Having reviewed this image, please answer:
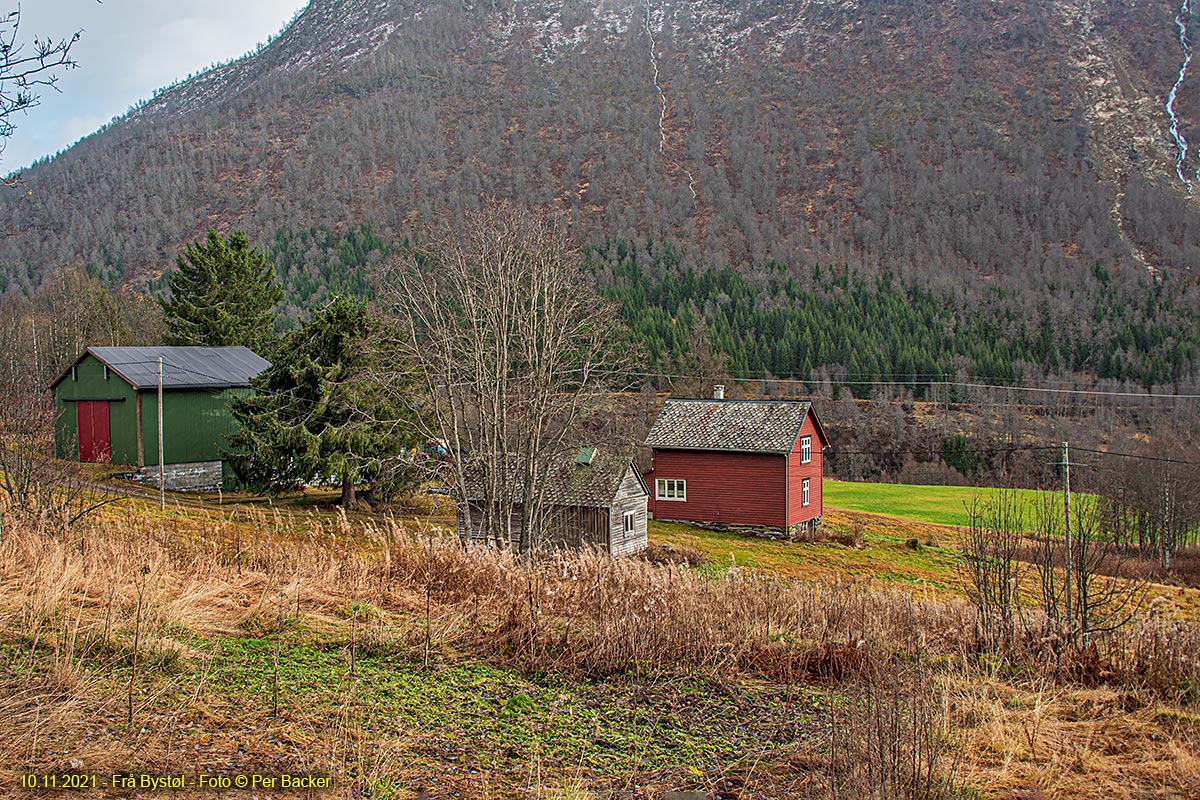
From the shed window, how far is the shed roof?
19.5 m

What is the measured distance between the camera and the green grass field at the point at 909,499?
4581 cm

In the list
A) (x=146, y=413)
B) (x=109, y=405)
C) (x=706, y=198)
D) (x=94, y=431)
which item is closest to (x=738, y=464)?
(x=146, y=413)

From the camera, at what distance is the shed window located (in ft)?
131

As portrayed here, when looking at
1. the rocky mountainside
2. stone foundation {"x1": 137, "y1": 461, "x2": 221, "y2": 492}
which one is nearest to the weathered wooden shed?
stone foundation {"x1": 137, "y1": 461, "x2": 221, "y2": 492}

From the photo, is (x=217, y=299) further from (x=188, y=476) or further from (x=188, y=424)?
(x=188, y=476)

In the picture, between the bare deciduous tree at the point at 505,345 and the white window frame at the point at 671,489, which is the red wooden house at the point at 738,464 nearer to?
the white window frame at the point at 671,489

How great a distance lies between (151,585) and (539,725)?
12.7 feet

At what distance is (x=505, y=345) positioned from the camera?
18781 mm

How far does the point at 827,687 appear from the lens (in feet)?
22.8

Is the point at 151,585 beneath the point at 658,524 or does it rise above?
above

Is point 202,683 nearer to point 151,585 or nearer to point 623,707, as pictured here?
point 151,585

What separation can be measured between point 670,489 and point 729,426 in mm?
4316

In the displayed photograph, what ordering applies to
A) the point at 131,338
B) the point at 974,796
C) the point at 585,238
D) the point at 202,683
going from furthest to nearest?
1. the point at 585,238
2. the point at 131,338
3. the point at 202,683
4. the point at 974,796

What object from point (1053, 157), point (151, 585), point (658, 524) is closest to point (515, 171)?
point (1053, 157)
